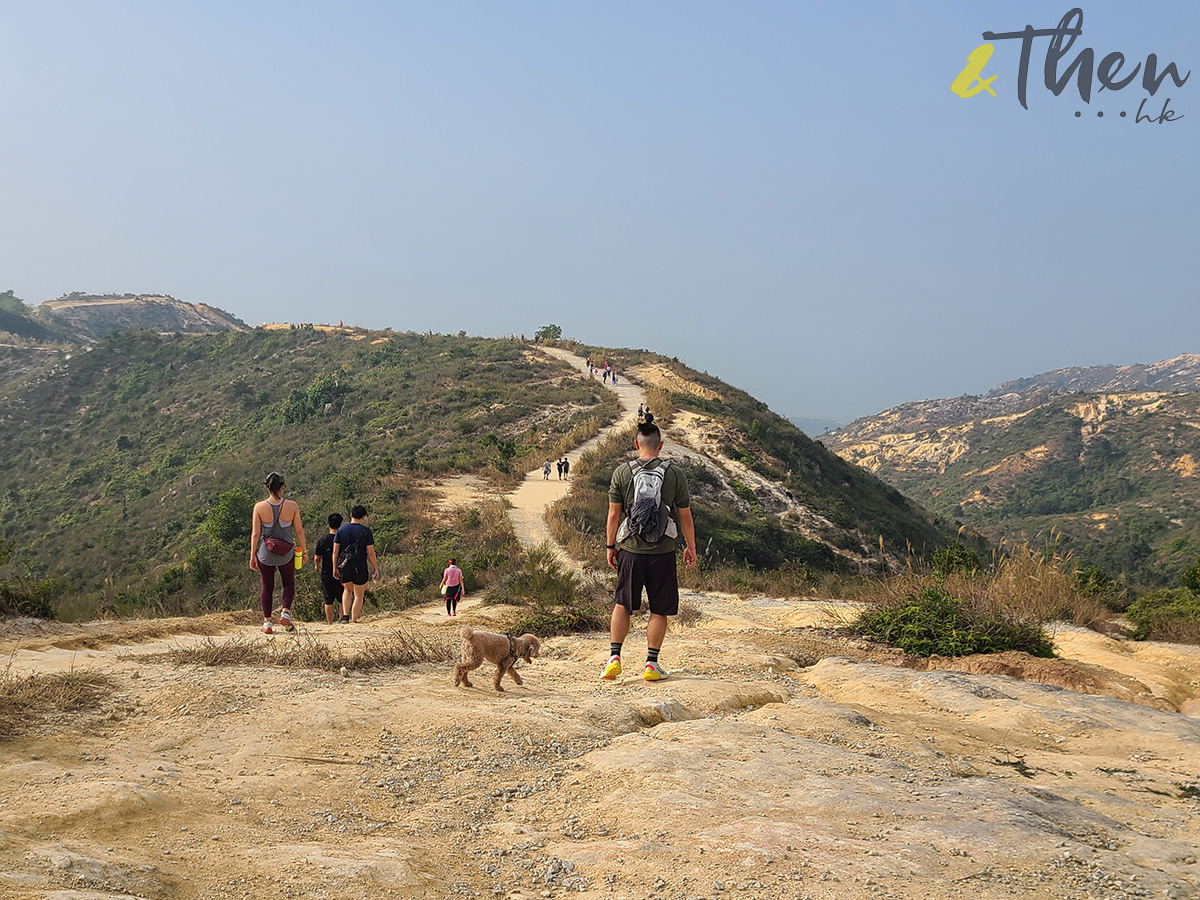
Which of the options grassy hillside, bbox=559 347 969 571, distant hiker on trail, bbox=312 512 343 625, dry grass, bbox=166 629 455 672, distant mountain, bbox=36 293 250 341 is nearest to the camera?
dry grass, bbox=166 629 455 672

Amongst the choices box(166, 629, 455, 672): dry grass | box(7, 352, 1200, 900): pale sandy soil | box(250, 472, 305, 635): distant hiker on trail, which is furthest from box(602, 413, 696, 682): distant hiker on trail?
box(250, 472, 305, 635): distant hiker on trail

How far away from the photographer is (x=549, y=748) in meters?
4.02

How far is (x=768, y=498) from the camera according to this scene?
27.8 meters

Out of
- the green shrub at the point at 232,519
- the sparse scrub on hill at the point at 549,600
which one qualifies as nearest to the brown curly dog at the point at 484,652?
the sparse scrub on hill at the point at 549,600

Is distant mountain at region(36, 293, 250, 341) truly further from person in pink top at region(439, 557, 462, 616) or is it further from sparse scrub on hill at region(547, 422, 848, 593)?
person in pink top at region(439, 557, 462, 616)

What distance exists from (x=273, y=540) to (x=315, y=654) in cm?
229

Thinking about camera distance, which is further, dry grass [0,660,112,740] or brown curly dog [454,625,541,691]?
brown curly dog [454,625,541,691]

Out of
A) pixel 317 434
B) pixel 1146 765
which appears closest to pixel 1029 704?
pixel 1146 765

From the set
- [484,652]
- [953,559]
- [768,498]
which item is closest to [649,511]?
[484,652]

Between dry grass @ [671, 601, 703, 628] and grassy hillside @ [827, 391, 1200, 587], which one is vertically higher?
grassy hillside @ [827, 391, 1200, 587]

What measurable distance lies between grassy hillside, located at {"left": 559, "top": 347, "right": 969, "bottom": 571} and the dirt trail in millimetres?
691

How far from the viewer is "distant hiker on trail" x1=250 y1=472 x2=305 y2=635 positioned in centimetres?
743

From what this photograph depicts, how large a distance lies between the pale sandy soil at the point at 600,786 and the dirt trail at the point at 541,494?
962 centimetres

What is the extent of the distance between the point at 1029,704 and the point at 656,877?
3746 millimetres
